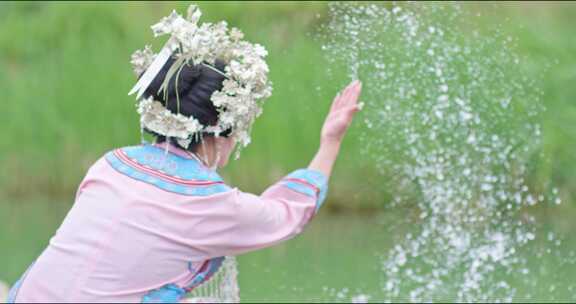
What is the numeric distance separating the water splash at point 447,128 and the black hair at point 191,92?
3.19 metres

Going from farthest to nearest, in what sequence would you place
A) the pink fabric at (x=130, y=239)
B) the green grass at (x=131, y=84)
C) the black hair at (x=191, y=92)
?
the green grass at (x=131, y=84) < the black hair at (x=191, y=92) < the pink fabric at (x=130, y=239)

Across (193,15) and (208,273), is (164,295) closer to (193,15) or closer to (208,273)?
(208,273)

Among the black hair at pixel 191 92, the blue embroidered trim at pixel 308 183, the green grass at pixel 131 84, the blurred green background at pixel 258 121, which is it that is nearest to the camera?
the black hair at pixel 191 92

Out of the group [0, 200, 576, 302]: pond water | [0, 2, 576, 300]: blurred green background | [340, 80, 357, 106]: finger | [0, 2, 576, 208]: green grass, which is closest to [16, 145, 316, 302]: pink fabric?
[340, 80, 357, 106]: finger

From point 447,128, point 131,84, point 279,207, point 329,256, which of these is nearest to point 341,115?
point 279,207

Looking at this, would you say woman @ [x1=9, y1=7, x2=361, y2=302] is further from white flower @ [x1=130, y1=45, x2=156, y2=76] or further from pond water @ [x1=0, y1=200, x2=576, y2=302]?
pond water @ [x1=0, y1=200, x2=576, y2=302]

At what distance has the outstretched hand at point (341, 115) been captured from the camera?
281 centimetres

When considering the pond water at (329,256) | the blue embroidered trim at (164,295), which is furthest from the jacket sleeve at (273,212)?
the pond water at (329,256)

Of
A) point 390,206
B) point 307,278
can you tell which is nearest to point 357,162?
point 390,206

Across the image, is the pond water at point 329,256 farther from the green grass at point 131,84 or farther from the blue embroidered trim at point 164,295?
the blue embroidered trim at point 164,295

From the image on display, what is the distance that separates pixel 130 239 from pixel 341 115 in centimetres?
63

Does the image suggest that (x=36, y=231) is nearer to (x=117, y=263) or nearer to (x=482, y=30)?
(x=482, y=30)

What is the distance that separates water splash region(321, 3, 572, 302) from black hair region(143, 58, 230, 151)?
319 cm

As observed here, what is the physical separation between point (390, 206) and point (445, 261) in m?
1.66
